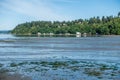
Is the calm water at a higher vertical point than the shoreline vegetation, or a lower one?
lower

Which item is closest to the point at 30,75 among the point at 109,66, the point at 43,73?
the point at 43,73

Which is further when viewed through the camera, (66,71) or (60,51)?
(60,51)

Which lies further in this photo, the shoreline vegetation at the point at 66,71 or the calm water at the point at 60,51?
the calm water at the point at 60,51

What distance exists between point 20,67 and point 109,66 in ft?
29.4

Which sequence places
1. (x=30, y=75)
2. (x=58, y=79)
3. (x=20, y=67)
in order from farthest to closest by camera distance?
(x=20, y=67), (x=30, y=75), (x=58, y=79)

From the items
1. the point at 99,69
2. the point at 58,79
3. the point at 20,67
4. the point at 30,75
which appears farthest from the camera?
the point at 20,67

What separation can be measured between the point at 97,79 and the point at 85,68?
23.5 feet

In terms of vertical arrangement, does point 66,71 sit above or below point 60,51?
above

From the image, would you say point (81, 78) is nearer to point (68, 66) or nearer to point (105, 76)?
point (105, 76)

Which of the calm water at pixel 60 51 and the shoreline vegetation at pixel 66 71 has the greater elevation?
the shoreline vegetation at pixel 66 71

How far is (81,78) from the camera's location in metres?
30.0

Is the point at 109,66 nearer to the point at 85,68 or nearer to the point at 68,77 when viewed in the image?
the point at 85,68

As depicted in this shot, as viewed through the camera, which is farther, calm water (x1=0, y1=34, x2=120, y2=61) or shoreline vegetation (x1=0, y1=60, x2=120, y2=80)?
calm water (x1=0, y1=34, x2=120, y2=61)

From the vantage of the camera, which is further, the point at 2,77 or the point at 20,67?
the point at 20,67
